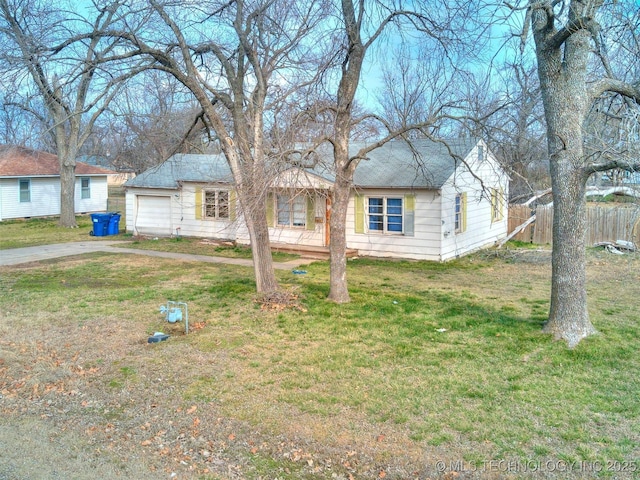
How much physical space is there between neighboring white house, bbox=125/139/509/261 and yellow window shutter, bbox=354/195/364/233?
3 centimetres

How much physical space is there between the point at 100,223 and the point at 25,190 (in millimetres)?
9649

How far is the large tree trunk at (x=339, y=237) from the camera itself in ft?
36.2

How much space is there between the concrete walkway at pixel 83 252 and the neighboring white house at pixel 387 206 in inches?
49.1

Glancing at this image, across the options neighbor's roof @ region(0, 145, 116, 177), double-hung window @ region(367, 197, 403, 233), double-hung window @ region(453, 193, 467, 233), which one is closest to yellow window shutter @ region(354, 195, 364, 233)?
double-hung window @ region(367, 197, 403, 233)

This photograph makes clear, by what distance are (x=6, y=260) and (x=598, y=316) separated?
1628 cm

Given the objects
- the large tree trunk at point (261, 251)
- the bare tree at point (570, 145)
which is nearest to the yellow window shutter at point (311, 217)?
the large tree trunk at point (261, 251)

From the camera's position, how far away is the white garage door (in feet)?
74.9

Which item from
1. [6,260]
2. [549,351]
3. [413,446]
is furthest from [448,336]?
[6,260]

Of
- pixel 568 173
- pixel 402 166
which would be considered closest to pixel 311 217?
pixel 402 166

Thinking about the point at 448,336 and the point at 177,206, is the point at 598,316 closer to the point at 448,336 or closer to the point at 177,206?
the point at 448,336

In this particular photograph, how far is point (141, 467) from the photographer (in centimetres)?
505

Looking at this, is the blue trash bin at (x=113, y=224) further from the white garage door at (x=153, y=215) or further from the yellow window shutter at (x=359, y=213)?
the yellow window shutter at (x=359, y=213)

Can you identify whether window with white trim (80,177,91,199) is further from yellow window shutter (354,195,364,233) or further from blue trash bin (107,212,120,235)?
yellow window shutter (354,195,364,233)

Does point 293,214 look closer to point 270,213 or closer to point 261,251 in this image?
point 270,213
